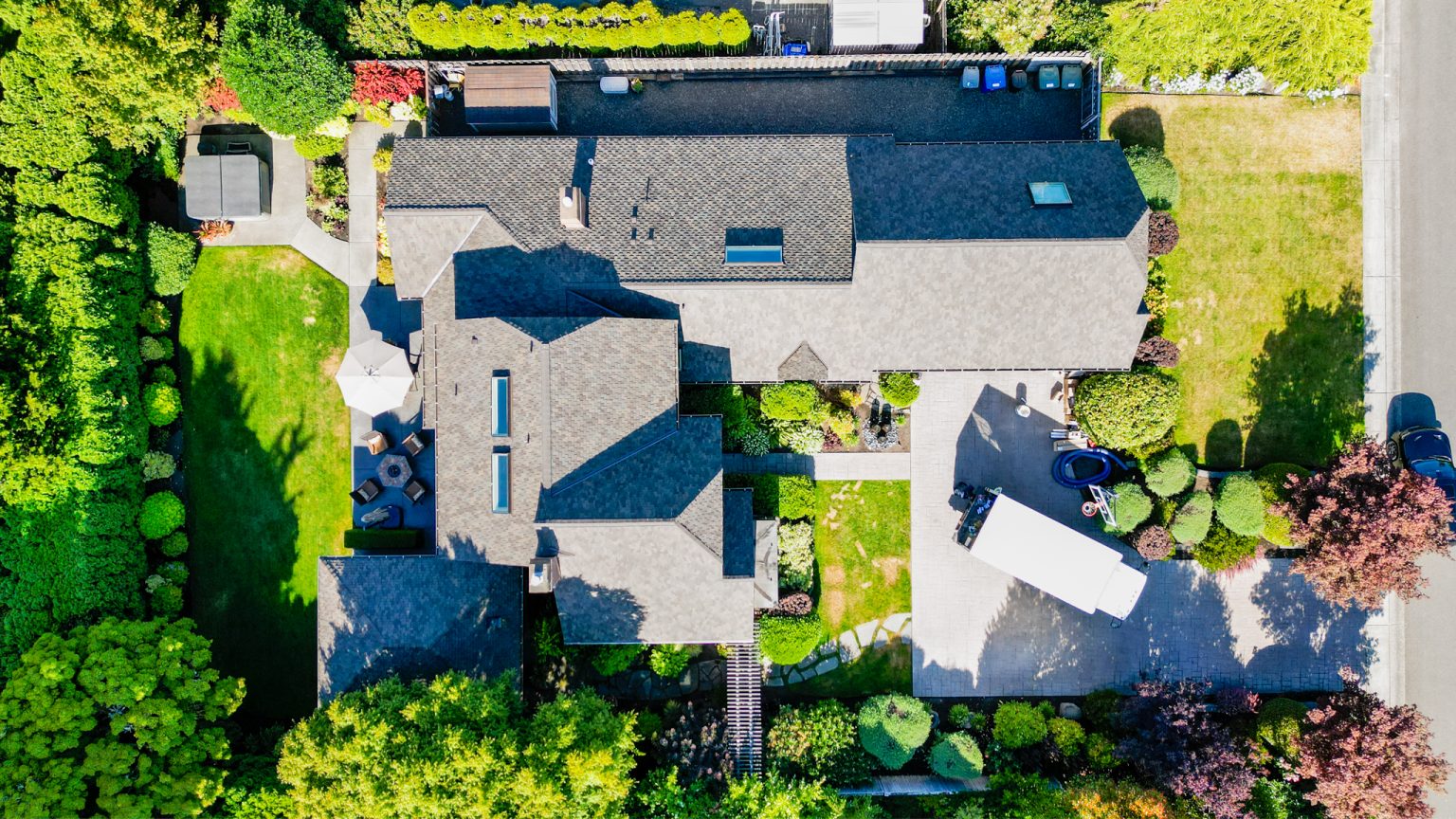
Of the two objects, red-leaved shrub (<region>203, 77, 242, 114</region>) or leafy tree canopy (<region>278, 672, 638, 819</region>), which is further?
red-leaved shrub (<region>203, 77, 242, 114</region>)

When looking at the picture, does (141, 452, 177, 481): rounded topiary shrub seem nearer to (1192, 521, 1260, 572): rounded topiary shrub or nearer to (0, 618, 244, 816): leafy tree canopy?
(0, 618, 244, 816): leafy tree canopy

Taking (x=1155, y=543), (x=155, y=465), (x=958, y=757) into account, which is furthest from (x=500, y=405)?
(x=1155, y=543)

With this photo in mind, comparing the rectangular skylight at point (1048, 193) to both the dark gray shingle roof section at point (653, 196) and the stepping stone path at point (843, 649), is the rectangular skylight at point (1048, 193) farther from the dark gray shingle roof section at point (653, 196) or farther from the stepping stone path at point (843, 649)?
the stepping stone path at point (843, 649)

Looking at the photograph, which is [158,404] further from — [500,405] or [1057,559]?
[1057,559]

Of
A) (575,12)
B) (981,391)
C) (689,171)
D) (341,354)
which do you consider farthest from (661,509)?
(575,12)

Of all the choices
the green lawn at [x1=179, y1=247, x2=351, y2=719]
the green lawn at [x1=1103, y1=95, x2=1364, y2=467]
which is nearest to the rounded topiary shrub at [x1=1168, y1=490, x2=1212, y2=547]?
the green lawn at [x1=1103, y1=95, x2=1364, y2=467]

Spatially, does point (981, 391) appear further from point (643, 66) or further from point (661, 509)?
point (643, 66)

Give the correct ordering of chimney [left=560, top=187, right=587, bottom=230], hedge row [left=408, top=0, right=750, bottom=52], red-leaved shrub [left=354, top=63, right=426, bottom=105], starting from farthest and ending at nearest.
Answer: red-leaved shrub [left=354, top=63, right=426, bottom=105] → hedge row [left=408, top=0, right=750, bottom=52] → chimney [left=560, top=187, right=587, bottom=230]
